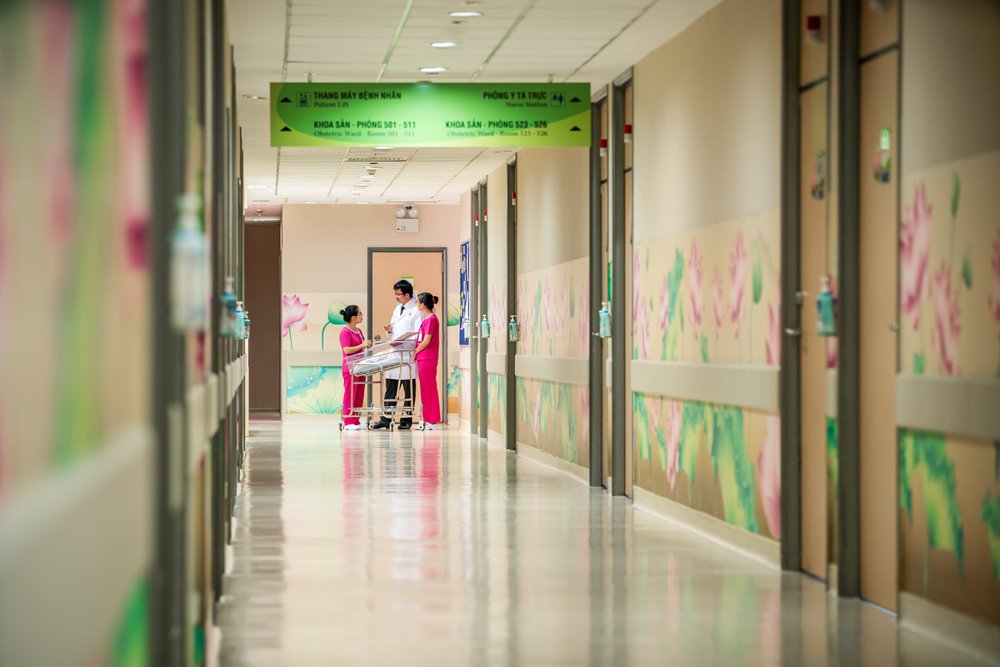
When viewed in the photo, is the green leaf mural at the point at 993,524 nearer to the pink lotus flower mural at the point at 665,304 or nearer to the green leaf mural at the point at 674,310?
the green leaf mural at the point at 674,310

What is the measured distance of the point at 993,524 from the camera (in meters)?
5.19

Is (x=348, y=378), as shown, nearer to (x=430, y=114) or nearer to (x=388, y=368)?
(x=388, y=368)

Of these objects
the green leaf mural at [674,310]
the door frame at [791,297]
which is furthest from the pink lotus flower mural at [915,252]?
the green leaf mural at [674,310]

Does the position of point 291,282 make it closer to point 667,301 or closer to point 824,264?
point 667,301

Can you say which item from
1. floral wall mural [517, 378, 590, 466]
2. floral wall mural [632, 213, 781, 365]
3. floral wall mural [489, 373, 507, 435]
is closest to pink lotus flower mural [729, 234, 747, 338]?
floral wall mural [632, 213, 781, 365]

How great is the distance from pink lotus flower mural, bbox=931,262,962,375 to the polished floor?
3.49ft

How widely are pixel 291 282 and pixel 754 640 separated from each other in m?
16.5

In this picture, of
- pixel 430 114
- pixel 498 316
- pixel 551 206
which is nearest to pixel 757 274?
pixel 430 114

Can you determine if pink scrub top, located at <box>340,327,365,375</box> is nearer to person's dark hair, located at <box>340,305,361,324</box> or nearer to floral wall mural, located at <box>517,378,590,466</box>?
person's dark hair, located at <box>340,305,361,324</box>

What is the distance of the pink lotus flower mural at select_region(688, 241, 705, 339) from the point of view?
877 centimetres

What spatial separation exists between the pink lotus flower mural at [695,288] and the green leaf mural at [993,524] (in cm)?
360

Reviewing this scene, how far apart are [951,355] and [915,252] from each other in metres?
0.52

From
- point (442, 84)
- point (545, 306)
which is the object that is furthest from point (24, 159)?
point (545, 306)

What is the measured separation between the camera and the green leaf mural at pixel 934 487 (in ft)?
18.1
